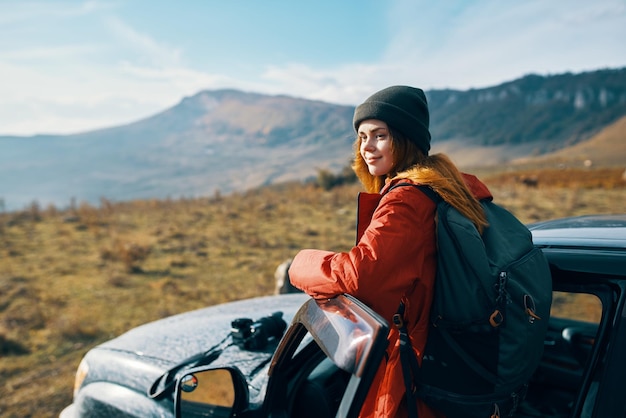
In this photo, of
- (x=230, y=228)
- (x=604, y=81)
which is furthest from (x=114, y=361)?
(x=604, y=81)

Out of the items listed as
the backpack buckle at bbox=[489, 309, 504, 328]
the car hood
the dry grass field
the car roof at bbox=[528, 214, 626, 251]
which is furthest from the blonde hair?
the dry grass field

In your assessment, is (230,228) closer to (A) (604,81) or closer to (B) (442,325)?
(B) (442,325)

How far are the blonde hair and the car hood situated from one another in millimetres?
1123

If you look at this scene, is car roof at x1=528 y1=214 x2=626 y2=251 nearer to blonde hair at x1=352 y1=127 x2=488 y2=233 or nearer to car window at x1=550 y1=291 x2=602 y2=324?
blonde hair at x1=352 y1=127 x2=488 y2=233

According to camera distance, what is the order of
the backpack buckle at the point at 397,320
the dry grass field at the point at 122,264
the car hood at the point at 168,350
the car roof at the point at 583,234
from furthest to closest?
the dry grass field at the point at 122,264, the car hood at the point at 168,350, the car roof at the point at 583,234, the backpack buckle at the point at 397,320

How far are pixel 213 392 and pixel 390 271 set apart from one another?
110 cm

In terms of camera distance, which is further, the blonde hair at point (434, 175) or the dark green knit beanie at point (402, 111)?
the dark green knit beanie at point (402, 111)

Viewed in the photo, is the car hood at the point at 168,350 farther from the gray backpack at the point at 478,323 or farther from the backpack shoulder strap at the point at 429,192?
the backpack shoulder strap at the point at 429,192

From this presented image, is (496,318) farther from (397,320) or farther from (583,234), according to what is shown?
(583,234)

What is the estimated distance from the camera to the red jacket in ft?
4.11

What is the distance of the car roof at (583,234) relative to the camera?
5.57ft

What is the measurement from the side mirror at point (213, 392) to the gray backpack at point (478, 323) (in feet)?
2.46

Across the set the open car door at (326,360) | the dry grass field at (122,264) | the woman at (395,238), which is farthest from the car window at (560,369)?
the dry grass field at (122,264)

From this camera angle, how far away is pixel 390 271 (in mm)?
1262
